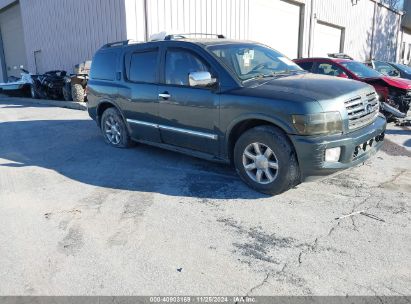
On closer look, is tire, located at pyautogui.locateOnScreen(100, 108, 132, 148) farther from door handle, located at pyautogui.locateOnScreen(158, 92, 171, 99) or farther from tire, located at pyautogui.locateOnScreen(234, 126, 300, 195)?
tire, located at pyautogui.locateOnScreen(234, 126, 300, 195)

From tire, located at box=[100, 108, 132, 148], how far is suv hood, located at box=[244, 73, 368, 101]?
2797 millimetres

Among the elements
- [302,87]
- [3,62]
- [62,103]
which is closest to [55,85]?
[62,103]

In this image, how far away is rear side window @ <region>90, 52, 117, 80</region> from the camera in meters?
6.31

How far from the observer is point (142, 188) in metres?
4.65

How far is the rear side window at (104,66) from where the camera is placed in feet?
20.7

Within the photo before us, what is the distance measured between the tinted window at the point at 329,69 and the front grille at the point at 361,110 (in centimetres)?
449

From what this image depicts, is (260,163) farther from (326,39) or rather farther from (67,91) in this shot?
(326,39)

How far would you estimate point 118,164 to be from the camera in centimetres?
571

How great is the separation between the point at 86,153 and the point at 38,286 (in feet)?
12.9

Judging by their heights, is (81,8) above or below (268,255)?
above

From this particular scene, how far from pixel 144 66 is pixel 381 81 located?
18.3ft

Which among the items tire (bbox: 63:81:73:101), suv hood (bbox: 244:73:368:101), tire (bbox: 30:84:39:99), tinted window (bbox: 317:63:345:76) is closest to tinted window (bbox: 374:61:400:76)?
tinted window (bbox: 317:63:345:76)

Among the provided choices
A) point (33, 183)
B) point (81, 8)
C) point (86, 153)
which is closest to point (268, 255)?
point (33, 183)

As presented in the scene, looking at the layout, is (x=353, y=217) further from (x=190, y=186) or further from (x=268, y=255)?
(x=190, y=186)
